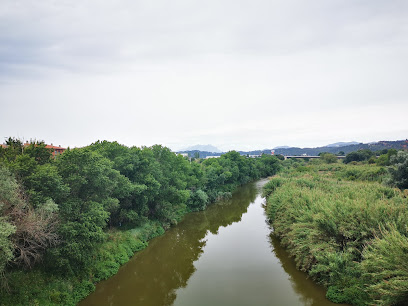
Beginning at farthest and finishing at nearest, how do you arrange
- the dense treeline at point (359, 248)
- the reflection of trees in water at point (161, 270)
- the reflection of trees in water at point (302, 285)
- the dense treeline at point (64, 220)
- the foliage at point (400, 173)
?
the foliage at point (400, 173) < the reflection of trees in water at point (161, 270) < the reflection of trees in water at point (302, 285) < the dense treeline at point (64, 220) < the dense treeline at point (359, 248)

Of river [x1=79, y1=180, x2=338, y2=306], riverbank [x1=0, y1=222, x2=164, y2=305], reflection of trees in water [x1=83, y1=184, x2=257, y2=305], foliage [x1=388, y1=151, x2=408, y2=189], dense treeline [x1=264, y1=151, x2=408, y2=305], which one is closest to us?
dense treeline [x1=264, y1=151, x2=408, y2=305]

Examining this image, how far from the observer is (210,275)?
19109mm

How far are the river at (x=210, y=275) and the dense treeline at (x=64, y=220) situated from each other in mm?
1769

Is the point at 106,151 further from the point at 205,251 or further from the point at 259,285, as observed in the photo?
the point at 259,285

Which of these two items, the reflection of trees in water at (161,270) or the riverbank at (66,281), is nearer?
the riverbank at (66,281)

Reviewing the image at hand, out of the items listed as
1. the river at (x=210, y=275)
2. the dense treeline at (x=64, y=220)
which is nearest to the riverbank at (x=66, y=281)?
the dense treeline at (x=64, y=220)

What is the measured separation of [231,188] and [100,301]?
1752 inches

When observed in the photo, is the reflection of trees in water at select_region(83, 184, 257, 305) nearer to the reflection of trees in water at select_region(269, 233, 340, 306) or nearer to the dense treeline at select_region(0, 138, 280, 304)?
the dense treeline at select_region(0, 138, 280, 304)

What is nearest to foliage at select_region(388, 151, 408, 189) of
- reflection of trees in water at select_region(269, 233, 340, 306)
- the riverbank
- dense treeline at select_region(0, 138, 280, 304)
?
reflection of trees in water at select_region(269, 233, 340, 306)

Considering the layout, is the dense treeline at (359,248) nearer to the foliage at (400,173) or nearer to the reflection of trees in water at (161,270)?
the foliage at (400,173)

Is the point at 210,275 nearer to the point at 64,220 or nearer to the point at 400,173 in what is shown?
the point at 64,220

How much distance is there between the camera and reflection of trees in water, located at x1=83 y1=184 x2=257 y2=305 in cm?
1617

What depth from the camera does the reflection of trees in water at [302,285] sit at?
1488 cm

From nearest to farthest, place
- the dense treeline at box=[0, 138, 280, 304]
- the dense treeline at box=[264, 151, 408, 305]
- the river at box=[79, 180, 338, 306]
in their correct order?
the dense treeline at box=[264, 151, 408, 305] < the dense treeline at box=[0, 138, 280, 304] < the river at box=[79, 180, 338, 306]
